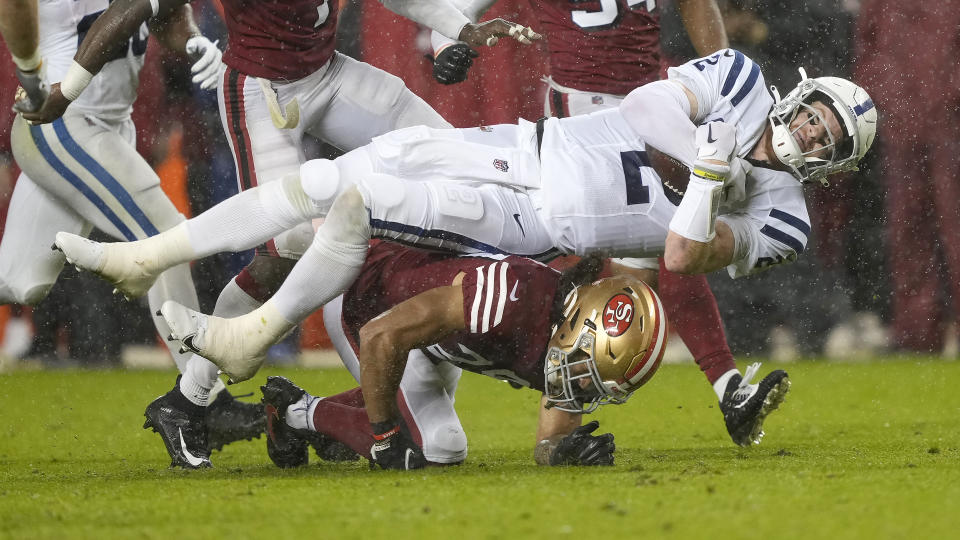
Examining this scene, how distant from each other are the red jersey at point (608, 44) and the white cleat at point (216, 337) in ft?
5.47

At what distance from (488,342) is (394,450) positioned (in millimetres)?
392

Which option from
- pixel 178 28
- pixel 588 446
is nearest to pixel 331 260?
pixel 588 446

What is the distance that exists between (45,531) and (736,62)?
2.24 m

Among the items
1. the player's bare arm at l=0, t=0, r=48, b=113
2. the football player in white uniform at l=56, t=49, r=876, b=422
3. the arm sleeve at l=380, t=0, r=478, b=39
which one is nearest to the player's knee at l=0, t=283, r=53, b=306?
the player's bare arm at l=0, t=0, r=48, b=113

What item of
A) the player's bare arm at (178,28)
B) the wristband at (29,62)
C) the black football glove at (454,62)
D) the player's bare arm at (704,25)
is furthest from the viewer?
the player's bare arm at (704,25)

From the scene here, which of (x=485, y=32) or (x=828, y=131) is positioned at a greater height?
(x=828, y=131)

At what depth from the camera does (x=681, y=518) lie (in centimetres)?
247

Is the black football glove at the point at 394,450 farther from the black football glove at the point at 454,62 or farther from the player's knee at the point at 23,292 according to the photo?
the player's knee at the point at 23,292

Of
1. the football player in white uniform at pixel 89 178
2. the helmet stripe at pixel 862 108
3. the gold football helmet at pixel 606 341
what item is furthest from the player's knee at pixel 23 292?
the helmet stripe at pixel 862 108

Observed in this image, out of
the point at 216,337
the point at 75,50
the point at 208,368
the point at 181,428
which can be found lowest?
the point at 181,428

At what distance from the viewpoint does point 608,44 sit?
440cm

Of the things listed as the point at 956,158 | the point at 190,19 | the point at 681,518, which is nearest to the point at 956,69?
the point at 956,158

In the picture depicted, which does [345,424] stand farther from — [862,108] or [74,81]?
[862,108]

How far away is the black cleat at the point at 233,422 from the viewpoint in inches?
158
